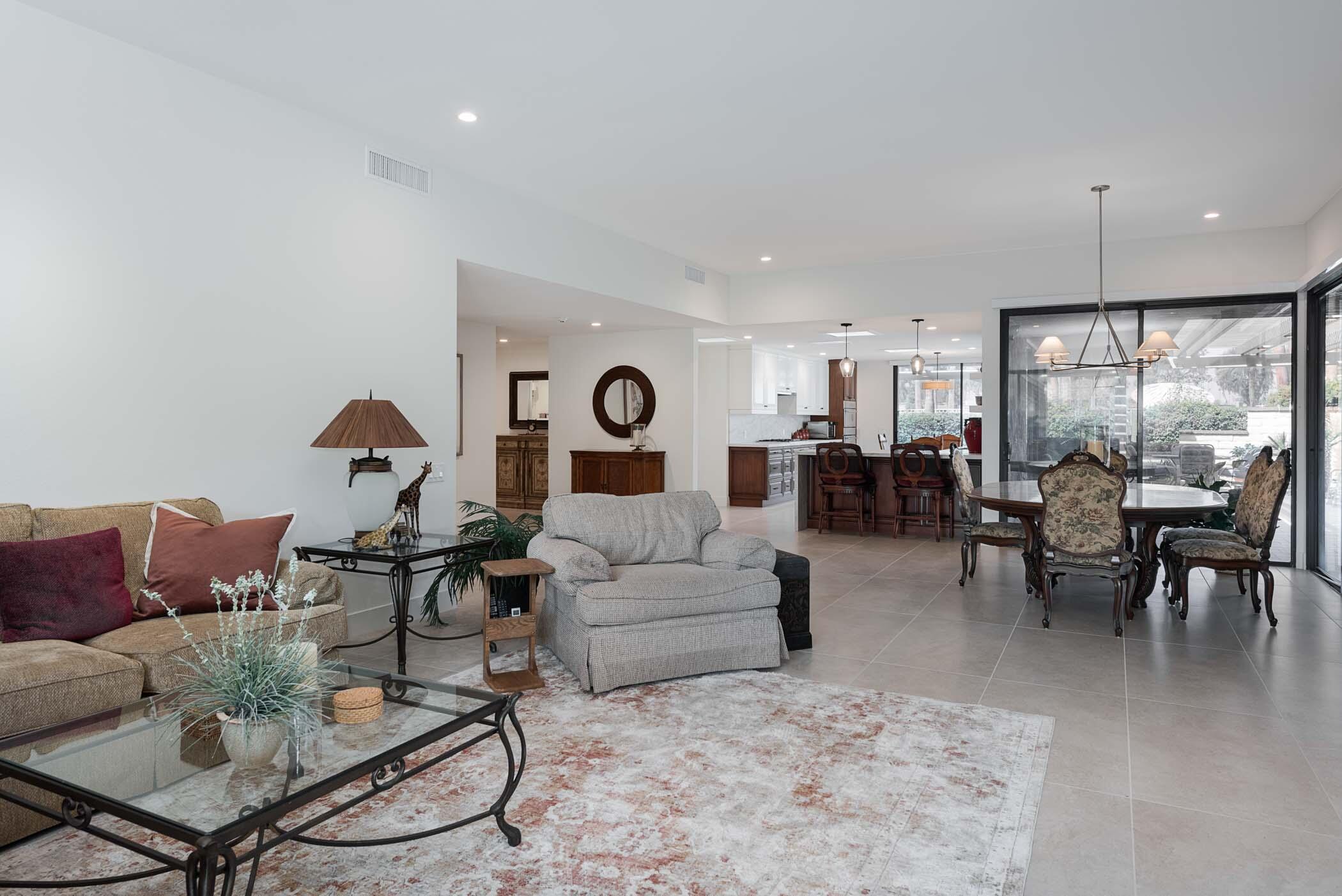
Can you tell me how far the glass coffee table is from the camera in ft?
5.45

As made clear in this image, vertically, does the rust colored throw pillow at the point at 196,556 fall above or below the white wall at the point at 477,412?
below

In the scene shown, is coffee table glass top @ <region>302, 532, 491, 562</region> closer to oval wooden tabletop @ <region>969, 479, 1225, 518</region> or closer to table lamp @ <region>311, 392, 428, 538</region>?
table lamp @ <region>311, 392, 428, 538</region>

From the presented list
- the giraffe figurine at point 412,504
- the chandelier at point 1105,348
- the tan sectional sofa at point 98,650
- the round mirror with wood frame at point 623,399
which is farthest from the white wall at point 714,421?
the tan sectional sofa at point 98,650

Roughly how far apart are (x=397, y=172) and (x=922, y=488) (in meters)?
5.74

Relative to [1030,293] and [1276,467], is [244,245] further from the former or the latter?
[1030,293]

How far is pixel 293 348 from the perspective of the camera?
4297 mm

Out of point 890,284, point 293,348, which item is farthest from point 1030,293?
point 293,348

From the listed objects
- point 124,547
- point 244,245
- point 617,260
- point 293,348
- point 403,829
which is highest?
point 617,260

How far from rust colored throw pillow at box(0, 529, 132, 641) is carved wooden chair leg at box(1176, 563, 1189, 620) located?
552 cm

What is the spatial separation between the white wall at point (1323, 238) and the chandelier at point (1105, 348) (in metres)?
1.03

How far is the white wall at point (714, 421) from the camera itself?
37.7 ft

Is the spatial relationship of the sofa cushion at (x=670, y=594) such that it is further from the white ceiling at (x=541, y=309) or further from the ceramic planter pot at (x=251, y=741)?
the white ceiling at (x=541, y=309)

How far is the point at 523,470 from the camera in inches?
448

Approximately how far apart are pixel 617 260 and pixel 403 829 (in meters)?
5.35
